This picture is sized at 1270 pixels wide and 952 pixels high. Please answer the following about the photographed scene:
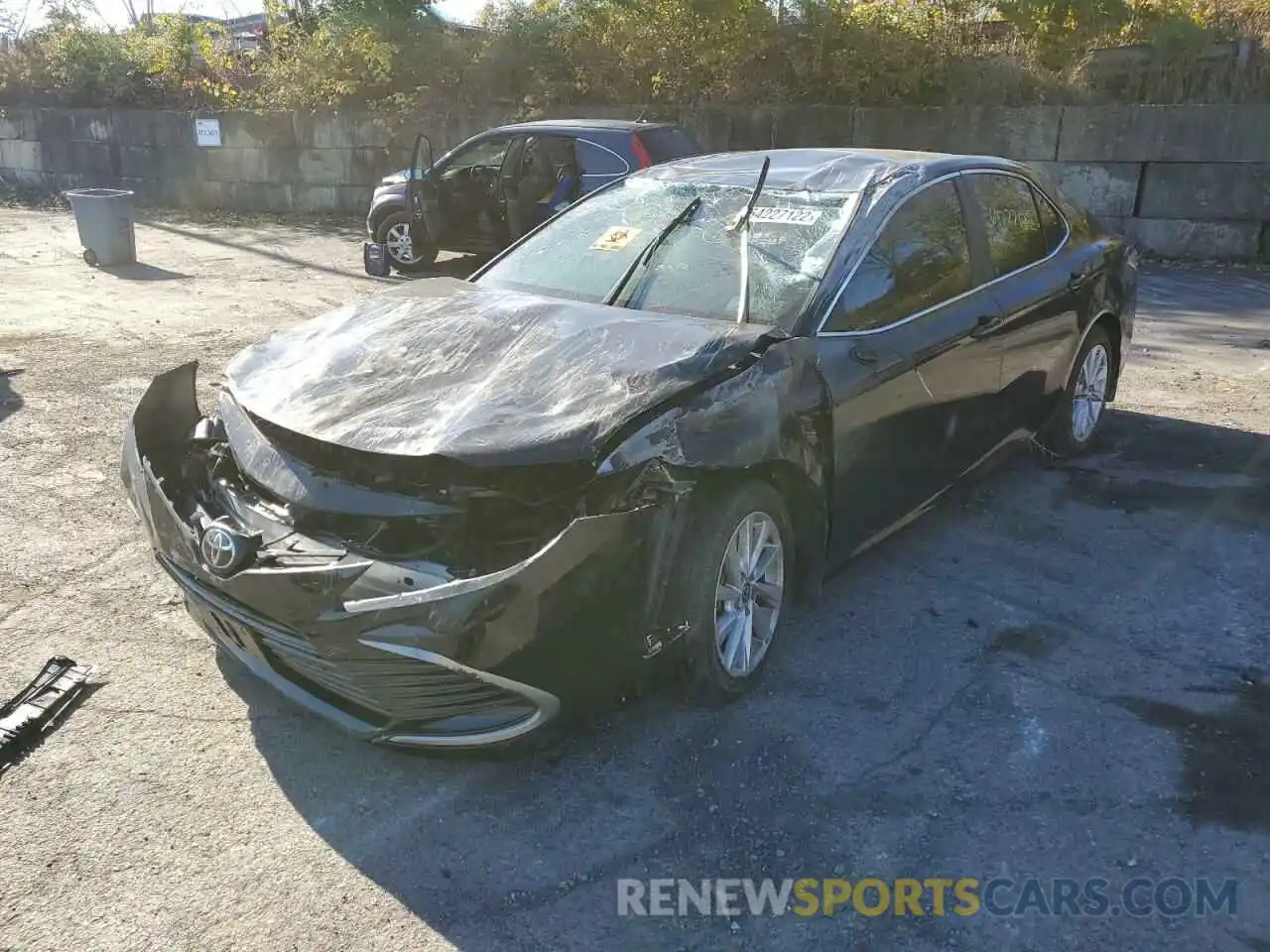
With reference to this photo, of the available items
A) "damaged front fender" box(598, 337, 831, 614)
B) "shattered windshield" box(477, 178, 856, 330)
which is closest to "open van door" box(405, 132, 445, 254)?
"shattered windshield" box(477, 178, 856, 330)

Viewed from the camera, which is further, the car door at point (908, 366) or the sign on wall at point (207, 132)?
the sign on wall at point (207, 132)

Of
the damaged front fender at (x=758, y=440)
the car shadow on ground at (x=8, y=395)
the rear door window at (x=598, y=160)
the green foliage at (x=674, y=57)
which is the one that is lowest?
the car shadow on ground at (x=8, y=395)

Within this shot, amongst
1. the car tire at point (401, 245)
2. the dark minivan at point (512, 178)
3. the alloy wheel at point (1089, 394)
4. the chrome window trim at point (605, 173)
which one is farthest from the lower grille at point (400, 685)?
the car tire at point (401, 245)

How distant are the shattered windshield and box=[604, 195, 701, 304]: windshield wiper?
0.02m

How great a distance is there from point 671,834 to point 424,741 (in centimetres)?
70

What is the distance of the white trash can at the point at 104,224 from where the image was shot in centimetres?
1178

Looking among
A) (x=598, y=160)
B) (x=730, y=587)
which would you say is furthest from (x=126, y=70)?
(x=730, y=587)

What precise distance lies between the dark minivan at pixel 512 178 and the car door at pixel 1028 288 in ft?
17.7

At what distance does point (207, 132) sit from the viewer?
17469 mm

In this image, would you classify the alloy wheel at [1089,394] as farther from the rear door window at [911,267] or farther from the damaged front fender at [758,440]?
the damaged front fender at [758,440]

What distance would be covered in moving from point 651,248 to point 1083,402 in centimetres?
280

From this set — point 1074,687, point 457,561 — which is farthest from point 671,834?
point 1074,687

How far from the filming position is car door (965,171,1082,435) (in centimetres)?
476

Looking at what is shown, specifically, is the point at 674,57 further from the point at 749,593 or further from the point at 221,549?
the point at 221,549
